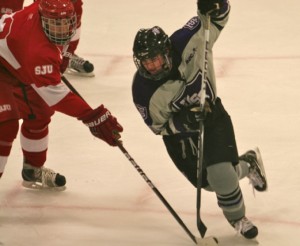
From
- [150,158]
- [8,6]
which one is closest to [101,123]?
[150,158]

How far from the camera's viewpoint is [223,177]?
3811 millimetres

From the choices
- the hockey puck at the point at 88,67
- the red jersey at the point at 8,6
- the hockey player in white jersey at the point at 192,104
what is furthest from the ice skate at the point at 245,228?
the hockey puck at the point at 88,67

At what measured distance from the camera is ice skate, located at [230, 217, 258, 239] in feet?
12.7

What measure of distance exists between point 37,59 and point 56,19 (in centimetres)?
18

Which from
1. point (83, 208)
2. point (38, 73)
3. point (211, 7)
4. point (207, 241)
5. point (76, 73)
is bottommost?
point (76, 73)

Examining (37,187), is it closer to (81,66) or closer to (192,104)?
(192,104)

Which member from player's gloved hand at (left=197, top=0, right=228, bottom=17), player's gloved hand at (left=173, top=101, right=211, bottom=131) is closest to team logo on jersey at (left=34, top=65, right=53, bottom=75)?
player's gloved hand at (left=173, top=101, right=211, bottom=131)

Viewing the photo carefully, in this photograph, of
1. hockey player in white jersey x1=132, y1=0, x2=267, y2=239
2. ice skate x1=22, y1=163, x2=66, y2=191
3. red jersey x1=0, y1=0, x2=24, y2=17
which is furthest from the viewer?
red jersey x1=0, y1=0, x2=24, y2=17

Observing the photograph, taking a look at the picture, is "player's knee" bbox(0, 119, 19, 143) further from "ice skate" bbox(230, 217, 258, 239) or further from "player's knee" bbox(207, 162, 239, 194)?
"ice skate" bbox(230, 217, 258, 239)

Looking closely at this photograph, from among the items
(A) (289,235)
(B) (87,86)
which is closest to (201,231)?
(A) (289,235)

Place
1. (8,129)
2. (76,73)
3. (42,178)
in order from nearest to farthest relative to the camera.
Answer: (8,129), (42,178), (76,73)

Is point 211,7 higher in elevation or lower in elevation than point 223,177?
higher

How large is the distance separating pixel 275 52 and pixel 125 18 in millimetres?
1290

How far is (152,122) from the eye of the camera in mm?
3893
